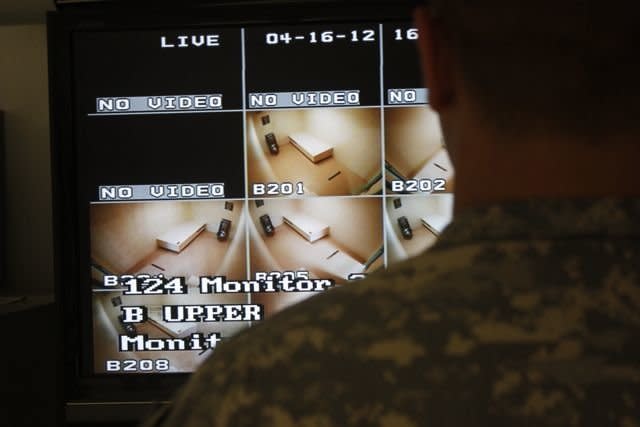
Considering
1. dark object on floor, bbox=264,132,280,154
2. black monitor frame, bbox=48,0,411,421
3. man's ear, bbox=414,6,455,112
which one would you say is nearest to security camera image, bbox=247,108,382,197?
dark object on floor, bbox=264,132,280,154

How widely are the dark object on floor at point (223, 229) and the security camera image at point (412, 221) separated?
27 cm

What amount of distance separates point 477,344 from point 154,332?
97 cm

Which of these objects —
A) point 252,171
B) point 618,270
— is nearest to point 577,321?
point 618,270

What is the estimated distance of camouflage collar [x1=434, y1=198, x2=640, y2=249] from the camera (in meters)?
0.47

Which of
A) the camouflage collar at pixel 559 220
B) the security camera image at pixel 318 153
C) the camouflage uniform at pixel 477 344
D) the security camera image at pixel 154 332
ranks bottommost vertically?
the security camera image at pixel 154 332

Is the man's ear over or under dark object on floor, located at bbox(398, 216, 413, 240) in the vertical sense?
over

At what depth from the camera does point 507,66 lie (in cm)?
46

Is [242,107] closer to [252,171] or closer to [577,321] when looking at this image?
[252,171]

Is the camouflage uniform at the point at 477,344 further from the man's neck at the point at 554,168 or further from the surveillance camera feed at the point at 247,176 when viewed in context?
the surveillance camera feed at the point at 247,176

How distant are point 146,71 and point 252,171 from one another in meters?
0.26

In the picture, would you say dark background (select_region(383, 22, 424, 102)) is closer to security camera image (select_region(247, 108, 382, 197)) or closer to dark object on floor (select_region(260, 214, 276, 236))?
security camera image (select_region(247, 108, 382, 197))

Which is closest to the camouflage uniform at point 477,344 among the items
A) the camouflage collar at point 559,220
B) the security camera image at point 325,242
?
the camouflage collar at point 559,220

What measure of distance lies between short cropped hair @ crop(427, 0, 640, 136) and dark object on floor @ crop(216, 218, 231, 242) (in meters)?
0.90

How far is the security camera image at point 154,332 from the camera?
4.37 feet
